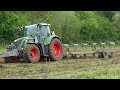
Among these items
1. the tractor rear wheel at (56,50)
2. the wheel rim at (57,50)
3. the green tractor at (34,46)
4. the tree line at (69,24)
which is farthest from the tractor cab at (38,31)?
the tree line at (69,24)

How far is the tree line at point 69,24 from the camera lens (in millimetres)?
25961

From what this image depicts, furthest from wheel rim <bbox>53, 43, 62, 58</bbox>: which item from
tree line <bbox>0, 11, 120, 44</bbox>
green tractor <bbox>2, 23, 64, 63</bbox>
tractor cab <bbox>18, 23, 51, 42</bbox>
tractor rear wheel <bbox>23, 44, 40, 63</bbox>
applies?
tree line <bbox>0, 11, 120, 44</bbox>

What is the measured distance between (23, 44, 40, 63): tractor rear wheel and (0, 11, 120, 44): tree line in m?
7.81

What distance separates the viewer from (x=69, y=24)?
97.6 feet

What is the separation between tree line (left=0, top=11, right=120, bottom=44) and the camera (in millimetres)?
25961

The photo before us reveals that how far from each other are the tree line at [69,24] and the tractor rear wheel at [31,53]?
7811mm

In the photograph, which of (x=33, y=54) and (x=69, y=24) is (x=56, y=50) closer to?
(x=33, y=54)

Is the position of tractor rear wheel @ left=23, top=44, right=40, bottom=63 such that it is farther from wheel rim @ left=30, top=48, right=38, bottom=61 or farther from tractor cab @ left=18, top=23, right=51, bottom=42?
tractor cab @ left=18, top=23, right=51, bottom=42

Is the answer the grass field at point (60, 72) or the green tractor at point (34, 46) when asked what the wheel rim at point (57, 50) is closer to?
the green tractor at point (34, 46)

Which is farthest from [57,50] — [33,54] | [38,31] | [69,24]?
[69,24]

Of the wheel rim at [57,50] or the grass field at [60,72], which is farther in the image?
the wheel rim at [57,50]

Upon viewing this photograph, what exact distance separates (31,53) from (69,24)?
17.0 metres
